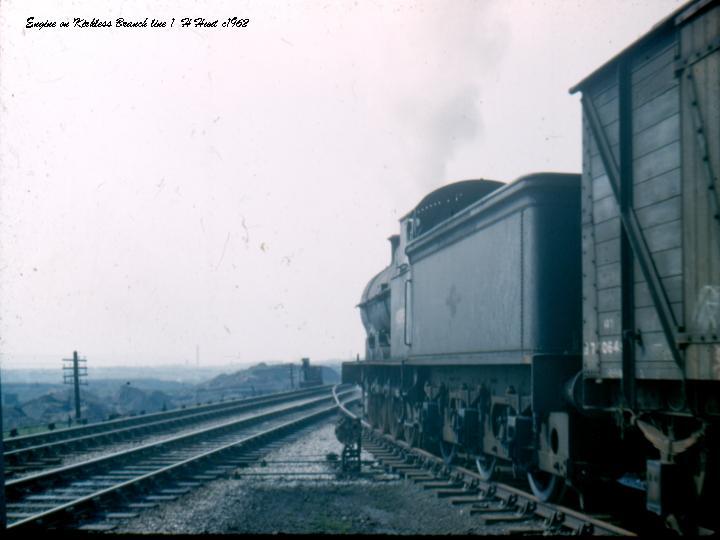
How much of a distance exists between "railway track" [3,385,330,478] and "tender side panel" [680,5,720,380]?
10.7 meters

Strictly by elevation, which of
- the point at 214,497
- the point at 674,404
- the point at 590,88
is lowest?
the point at 214,497

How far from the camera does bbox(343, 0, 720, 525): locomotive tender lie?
16.3 feet

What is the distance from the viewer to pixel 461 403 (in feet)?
35.9

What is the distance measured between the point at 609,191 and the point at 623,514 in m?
3.64

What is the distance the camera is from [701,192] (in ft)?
16.0

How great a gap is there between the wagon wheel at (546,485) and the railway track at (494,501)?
0.11 meters

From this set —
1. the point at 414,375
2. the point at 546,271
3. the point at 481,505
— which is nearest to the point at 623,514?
the point at 481,505

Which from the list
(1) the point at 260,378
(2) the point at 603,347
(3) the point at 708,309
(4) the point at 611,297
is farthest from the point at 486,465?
(1) the point at 260,378

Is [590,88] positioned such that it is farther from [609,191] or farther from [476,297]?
[476,297]

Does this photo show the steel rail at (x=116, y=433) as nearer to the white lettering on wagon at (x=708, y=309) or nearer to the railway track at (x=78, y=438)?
the railway track at (x=78, y=438)

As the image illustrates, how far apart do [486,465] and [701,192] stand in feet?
20.7

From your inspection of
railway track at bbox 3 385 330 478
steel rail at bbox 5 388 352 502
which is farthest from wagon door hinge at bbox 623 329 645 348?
railway track at bbox 3 385 330 478

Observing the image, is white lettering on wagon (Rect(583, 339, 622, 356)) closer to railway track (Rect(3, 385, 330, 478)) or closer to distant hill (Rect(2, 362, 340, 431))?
railway track (Rect(3, 385, 330, 478))

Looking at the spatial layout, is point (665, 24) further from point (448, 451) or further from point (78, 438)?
point (78, 438)
